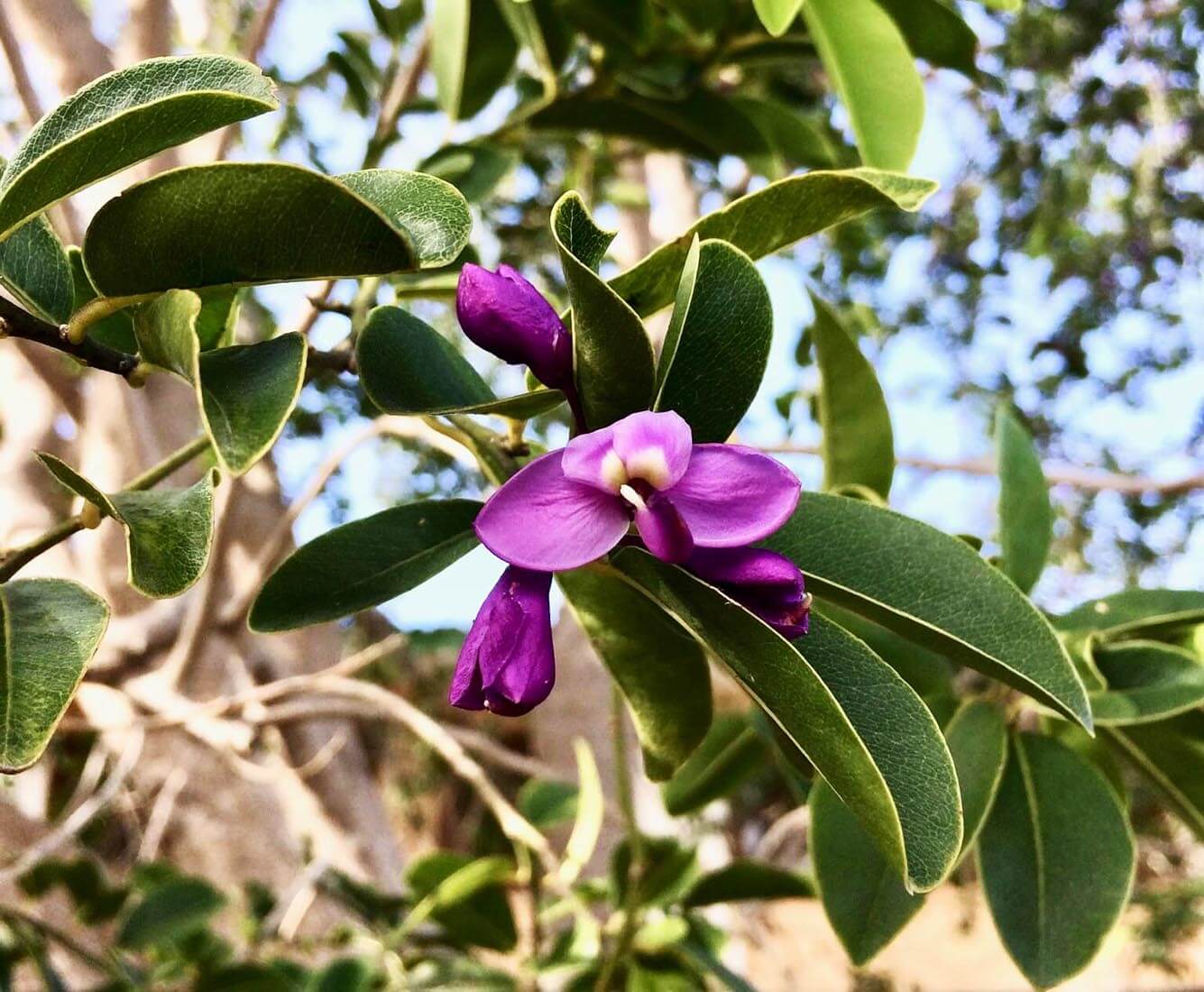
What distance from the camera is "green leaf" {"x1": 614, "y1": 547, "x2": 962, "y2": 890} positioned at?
43 cm

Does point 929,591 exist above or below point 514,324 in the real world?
below

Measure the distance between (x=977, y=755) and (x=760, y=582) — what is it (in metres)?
0.37

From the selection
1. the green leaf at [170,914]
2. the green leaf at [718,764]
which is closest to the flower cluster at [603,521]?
the green leaf at [718,764]

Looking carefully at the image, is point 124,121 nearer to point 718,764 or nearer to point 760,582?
point 760,582

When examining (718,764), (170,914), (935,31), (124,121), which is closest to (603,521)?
(124,121)

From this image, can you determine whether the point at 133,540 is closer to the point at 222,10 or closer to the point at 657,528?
the point at 657,528

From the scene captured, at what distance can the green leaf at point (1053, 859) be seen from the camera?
28.1 inches

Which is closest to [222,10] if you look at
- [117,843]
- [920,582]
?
[117,843]

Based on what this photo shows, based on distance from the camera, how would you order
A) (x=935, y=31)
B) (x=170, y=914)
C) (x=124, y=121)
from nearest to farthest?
1. (x=124, y=121)
2. (x=935, y=31)
3. (x=170, y=914)

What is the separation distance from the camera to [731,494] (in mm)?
449

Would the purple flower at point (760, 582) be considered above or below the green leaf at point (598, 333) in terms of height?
below

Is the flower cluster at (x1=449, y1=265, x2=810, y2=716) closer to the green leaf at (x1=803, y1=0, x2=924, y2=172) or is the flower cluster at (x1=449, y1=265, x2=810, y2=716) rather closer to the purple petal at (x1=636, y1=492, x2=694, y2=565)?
the purple petal at (x1=636, y1=492, x2=694, y2=565)

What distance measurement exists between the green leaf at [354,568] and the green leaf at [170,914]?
0.96 metres

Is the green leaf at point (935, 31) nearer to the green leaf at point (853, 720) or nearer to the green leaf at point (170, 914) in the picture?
the green leaf at point (853, 720)
